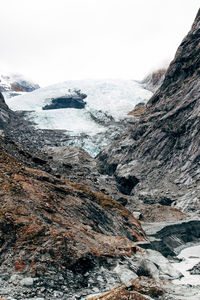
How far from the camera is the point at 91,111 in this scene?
120m

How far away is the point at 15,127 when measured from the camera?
89375 mm

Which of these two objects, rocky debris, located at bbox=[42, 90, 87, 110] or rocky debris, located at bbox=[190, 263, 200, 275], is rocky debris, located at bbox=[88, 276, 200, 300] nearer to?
rocky debris, located at bbox=[190, 263, 200, 275]

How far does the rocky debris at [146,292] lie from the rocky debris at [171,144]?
3026 centimetres

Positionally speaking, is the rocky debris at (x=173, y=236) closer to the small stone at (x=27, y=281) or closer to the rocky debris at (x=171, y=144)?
the small stone at (x=27, y=281)

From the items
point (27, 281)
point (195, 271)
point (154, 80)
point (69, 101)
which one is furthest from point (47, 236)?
point (154, 80)

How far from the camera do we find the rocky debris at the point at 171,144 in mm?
45938

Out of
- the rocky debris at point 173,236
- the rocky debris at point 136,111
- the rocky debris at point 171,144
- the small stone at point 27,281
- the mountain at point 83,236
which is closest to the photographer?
the small stone at point 27,281

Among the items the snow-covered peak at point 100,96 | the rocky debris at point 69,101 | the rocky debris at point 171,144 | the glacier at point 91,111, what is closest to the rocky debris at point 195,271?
the rocky debris at point 171,144

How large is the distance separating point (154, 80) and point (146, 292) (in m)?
161

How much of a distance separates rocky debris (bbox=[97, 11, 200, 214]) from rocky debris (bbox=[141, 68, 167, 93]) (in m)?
82.9

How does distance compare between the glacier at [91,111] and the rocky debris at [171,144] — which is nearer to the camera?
the rocky debris at [171,144]

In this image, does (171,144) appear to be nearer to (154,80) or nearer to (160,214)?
(160,214)

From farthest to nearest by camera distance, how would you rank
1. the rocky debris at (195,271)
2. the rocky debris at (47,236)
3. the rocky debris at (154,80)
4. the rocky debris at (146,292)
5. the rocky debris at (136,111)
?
the rocky debris at (154,80) < the rocky debris at (136,111) < the rocky debris at (195,271) < the rocky debris at (47,236) < the rocky debris at (146,292)

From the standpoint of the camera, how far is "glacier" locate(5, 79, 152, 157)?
9489 cm
